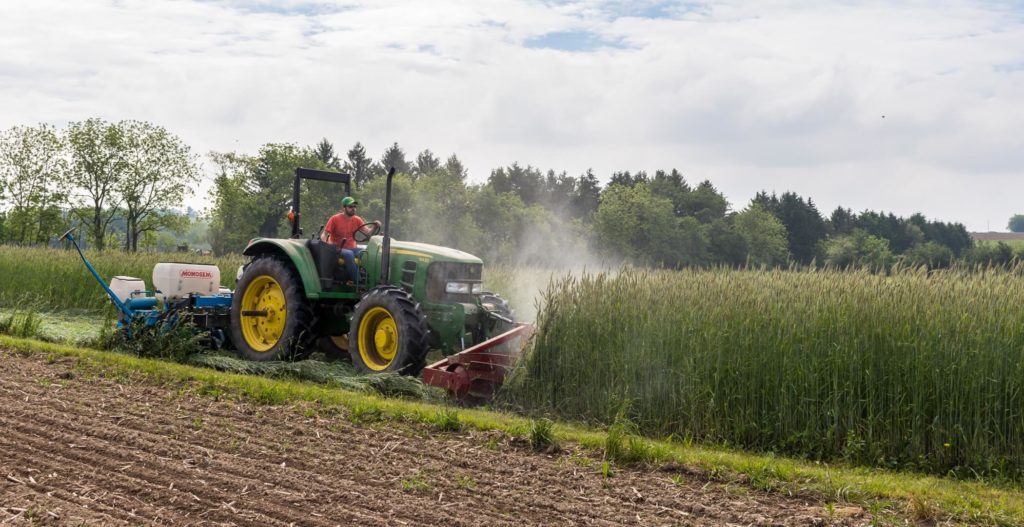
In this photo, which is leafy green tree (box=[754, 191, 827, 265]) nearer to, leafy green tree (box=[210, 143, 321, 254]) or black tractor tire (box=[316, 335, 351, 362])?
leafy green tree (box=[210, 143, 321, 254])

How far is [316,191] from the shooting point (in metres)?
60.3

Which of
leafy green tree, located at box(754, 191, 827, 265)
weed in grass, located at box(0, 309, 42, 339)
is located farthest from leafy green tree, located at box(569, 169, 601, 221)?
weed in grass, located at box(0, 309, 42, 339)

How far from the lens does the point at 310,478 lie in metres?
6.30

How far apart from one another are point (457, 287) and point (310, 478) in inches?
209

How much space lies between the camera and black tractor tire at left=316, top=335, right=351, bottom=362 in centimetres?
1292

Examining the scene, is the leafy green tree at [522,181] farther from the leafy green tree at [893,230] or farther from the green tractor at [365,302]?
the green tractor at [365,302]

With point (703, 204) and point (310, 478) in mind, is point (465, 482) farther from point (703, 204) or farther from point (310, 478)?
point (703, 204)

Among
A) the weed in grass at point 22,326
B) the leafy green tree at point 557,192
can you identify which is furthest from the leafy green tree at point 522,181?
the weed in grass at point 22,326

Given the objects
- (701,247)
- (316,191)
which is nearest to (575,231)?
A: (701,247)

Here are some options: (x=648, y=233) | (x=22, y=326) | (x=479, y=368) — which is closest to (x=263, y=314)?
(x=479, y=368)

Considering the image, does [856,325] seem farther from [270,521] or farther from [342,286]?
[342,286]

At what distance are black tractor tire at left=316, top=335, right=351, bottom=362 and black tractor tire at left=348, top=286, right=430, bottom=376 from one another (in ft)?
6.20

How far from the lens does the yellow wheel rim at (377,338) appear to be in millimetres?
10891

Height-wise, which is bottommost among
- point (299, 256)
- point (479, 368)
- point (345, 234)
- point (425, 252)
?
point (479, 368)
